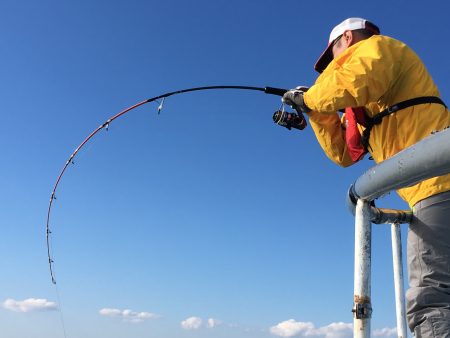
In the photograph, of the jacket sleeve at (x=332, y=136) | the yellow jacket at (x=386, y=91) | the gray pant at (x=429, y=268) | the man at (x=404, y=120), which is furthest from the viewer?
the jacket sleeve at (x=332, y=136)

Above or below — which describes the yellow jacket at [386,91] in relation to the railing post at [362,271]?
above

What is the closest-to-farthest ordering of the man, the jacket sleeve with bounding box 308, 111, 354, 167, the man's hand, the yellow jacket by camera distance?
the man → the yellow jacket → the man's hand → the jacket sleeve with bounding box 308, 111, 354, 167

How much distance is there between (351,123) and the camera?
131 inches

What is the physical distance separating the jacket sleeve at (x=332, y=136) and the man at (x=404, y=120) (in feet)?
0.86

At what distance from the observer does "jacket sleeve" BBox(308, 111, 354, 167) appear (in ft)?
12.1

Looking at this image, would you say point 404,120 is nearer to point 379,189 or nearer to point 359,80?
point 359,80

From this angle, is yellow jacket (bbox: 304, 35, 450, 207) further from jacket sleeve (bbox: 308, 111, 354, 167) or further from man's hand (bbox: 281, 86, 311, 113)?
jacket sleeve (bbox: 308, 111, 354, 167)

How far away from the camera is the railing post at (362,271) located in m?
2.00

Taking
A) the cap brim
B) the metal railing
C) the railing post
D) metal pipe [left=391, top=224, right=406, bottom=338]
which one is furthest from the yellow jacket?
the cap brim

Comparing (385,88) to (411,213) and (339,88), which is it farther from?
(411,213)

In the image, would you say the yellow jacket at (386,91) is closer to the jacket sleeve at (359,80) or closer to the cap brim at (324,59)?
the jacket sleeve at (359,80)

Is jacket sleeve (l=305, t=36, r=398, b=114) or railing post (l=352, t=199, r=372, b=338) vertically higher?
jacket sleeve (l=305, t=36, r=398, b=114)

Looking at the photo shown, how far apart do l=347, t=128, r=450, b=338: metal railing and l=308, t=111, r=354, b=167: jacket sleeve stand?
1233mm

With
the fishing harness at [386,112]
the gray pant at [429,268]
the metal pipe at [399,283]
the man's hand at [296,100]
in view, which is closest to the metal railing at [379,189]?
the gray pant at [429,268]
